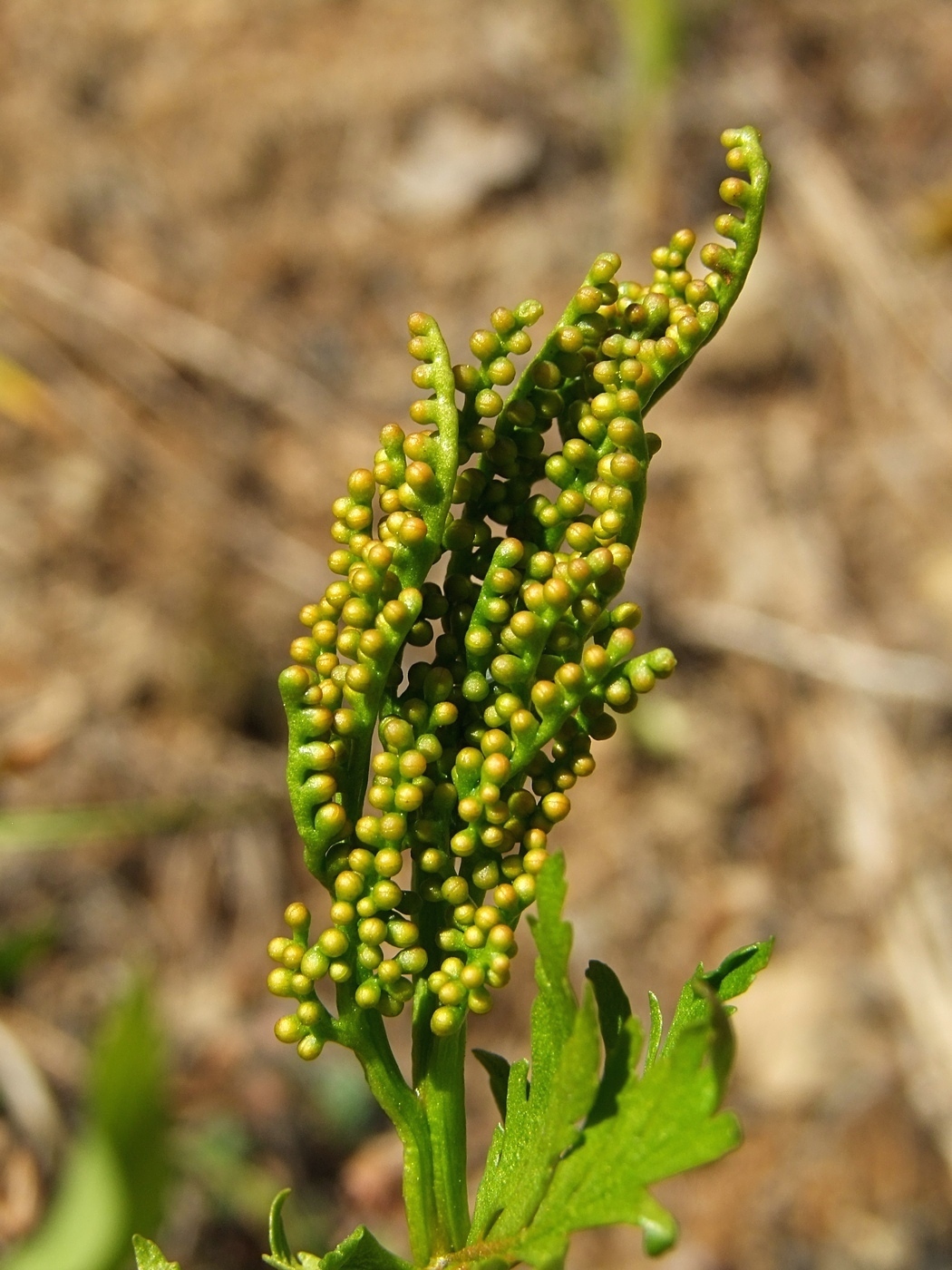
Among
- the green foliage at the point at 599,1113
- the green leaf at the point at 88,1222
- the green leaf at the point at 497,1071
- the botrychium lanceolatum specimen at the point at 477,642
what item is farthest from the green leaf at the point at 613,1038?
the green leaf at the point at 88,1222

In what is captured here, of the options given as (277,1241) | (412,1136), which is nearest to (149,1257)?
(277,1241)

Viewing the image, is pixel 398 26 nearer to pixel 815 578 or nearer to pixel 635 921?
Result: pixel 815 578

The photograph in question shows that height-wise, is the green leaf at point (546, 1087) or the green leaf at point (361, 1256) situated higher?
the green leaf at point (546, 1087)

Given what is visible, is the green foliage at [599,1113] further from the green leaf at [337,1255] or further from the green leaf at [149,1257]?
the green leaf at [149,1257]

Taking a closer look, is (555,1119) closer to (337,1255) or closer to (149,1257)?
(337,1255)

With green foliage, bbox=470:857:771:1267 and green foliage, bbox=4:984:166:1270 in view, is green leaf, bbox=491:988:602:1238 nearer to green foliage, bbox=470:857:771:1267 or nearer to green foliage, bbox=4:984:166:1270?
green foliage, bbox=470:857:771:1267

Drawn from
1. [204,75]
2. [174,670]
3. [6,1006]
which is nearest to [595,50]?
[204,75]

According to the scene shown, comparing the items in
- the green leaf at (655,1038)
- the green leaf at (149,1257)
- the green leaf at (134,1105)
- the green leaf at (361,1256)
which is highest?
the green leaf at (134,1105)
